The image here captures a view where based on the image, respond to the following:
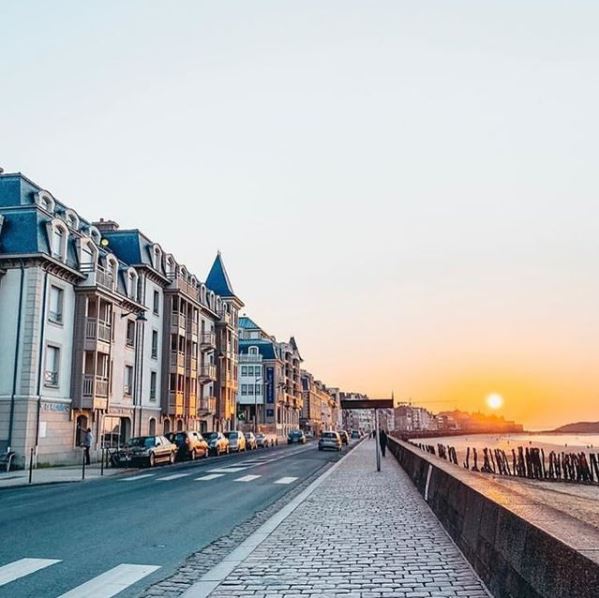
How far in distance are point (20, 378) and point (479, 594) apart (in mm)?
27360

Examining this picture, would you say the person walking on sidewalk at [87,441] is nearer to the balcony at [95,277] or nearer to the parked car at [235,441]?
the balcony at [95,277]

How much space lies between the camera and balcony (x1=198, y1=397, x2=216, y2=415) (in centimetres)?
5444

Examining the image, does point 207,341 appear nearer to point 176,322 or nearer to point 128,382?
point 176,322

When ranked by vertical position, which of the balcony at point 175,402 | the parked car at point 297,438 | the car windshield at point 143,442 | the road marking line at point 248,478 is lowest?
the road marking line at point 248,478

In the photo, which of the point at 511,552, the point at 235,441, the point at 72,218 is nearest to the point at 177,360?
the point at 235,441

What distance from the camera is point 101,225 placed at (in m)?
46.0

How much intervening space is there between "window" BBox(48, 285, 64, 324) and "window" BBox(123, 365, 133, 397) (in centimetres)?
884

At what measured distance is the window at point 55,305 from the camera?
31484 millimetres

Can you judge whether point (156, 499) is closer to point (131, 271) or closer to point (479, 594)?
point (479, 594)

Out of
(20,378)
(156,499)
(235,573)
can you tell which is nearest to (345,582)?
(235,573)

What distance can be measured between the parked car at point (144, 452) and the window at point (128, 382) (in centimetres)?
944

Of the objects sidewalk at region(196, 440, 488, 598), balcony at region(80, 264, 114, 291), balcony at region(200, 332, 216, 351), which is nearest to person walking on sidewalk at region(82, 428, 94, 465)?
balcony at region(80, 264, 114, 291)

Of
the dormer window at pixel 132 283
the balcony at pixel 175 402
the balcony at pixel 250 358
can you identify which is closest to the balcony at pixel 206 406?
the balcony at pixel 175 402

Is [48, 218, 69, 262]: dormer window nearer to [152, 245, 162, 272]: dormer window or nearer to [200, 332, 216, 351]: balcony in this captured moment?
[152, 245, 162, 272]: dormer window
